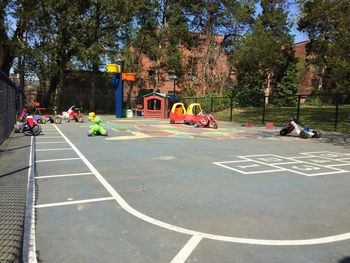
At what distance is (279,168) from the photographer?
6551 millimetres

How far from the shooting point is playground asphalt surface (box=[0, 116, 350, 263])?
2.74 meters

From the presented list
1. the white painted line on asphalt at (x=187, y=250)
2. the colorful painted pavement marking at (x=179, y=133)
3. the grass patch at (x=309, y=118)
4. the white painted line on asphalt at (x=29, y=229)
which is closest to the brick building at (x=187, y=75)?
the grass patch at (x=309, y=118)

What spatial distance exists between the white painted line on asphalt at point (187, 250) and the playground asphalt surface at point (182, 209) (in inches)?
0.4

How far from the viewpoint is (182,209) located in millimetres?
3852

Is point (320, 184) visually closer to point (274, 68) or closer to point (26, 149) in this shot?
point (26, 149)

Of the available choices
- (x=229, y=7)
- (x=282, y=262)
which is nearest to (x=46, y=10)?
(x=229, y=7)

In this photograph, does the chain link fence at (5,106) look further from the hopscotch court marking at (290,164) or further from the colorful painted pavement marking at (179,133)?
the hopscotch court marking at (290,164)

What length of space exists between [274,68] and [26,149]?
32.9 meters

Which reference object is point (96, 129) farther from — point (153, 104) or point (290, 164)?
point (153, 104)

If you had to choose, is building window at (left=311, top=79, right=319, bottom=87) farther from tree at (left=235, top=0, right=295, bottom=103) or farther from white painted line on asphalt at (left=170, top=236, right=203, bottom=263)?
white painted line on asphalt at (left=170, top=236, right=203, bottom=263)

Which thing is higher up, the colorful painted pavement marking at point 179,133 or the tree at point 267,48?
the tree at point 267,48

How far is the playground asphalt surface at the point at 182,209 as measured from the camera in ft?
8.99

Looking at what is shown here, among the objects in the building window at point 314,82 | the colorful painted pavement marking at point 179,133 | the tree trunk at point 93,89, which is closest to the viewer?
the colorful painted pavement marking at point 179,133

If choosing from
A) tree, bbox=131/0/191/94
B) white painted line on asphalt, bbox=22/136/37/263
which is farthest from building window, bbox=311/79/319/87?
white painted line on asphalt, bbox=22/136/37/263
